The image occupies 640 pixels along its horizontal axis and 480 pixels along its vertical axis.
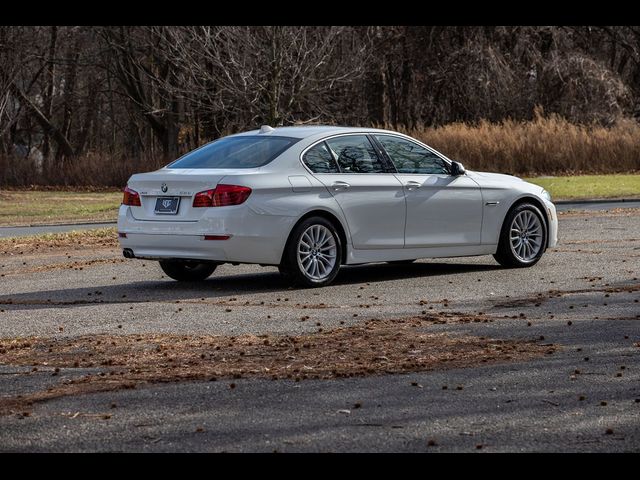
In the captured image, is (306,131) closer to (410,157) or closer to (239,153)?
(239,153)

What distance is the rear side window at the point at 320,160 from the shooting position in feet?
44.1

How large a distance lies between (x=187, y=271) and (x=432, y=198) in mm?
2732

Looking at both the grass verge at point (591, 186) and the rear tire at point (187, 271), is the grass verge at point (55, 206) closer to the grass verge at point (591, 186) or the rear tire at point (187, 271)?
the grass verge at point (591, 186)

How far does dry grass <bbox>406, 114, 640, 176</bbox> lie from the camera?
1580 inches

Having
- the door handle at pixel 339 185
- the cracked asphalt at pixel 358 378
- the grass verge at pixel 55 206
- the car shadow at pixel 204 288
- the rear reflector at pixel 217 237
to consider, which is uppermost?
the door handle at pixel 339 185

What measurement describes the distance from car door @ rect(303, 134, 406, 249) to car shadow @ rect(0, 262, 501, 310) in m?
0.59

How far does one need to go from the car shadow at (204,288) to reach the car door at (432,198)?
0.51 meters

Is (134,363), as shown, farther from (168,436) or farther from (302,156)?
(302,156)

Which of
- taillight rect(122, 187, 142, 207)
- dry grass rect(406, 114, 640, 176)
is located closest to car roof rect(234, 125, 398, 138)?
taillight rect(122, 187, 142, 207)

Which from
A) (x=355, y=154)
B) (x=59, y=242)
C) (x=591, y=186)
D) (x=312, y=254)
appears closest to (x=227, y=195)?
(x=312, y=254)

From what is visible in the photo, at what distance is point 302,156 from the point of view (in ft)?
44.0

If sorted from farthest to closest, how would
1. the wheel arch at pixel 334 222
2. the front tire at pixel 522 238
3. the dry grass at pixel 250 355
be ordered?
the front tire at pixel 522 238, the wheel arch at pixel 334 222, the dry grass at pixel 250 355

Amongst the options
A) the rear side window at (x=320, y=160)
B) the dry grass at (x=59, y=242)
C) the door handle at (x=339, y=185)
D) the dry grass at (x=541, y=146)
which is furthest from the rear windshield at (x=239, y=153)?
the dry grass at (x=541, y=146)

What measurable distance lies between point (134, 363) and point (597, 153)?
3381 centimetres
